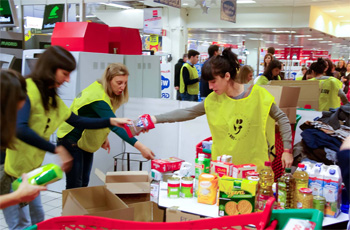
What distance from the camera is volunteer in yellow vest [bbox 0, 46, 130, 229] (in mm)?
2252

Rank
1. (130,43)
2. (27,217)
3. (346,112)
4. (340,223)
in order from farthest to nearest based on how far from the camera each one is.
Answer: (130,43), (346,112), (27,217), (340,223)

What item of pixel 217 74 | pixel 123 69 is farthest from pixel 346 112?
pixel 123 69

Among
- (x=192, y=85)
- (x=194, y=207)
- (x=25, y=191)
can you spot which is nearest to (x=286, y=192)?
(x=194, y=207)

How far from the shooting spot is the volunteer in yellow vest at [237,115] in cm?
283

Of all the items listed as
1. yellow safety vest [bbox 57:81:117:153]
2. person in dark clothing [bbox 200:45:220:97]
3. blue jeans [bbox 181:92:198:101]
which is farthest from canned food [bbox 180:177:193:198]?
blue jeans [bbox 181:92:198:101]

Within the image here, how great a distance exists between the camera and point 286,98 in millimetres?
3879

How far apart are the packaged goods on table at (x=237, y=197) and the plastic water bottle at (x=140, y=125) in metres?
1.03

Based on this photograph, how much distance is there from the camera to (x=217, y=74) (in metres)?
2.82

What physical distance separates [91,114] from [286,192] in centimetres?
184

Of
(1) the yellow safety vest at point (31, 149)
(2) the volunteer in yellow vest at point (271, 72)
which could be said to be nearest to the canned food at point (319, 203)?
(1) the yellow safety vest at point (31, 149)

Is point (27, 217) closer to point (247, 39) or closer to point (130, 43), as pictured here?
point (130, 43)

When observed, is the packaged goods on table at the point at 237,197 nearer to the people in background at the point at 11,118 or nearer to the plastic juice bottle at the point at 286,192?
the plastic juice bottle at the point at 286,192

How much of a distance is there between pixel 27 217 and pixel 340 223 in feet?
6.56

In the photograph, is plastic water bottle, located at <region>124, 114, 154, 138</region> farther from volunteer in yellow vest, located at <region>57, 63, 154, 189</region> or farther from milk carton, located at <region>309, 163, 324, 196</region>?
milk carton, located at <region>309, 163, 324, 196</region>
